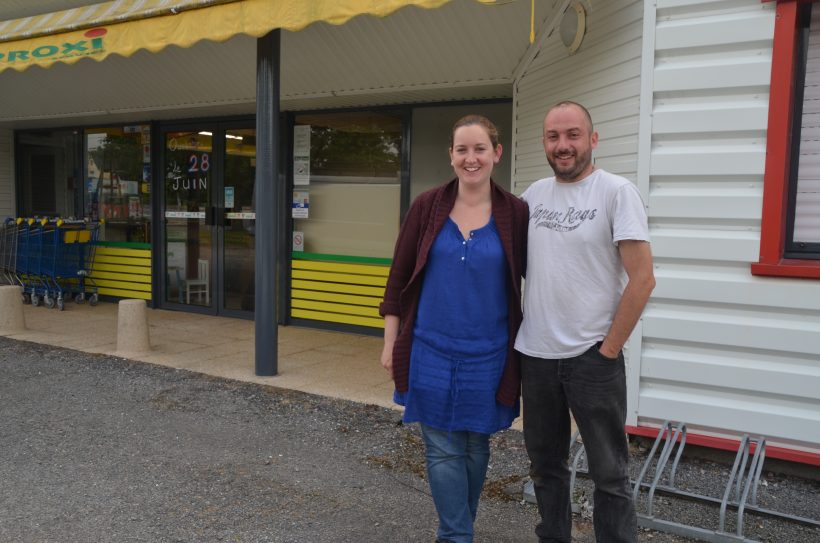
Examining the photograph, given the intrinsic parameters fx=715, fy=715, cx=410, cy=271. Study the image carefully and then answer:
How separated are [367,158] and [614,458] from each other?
5661 millimetres

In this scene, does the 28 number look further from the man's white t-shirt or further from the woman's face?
the man's white t-shirt

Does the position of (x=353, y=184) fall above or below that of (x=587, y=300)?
above

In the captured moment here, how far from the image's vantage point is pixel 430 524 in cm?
340

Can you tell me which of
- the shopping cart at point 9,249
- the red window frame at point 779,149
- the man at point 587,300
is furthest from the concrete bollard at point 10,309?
the red window frame at point 779,149

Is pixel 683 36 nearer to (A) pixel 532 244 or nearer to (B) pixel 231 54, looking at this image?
(A) pixel 532 244

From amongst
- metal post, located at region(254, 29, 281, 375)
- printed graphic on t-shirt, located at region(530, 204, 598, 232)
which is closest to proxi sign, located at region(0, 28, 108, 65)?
metal post, located at region(254, 29, 281, 375)

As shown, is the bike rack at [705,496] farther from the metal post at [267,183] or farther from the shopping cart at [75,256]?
the shopping cart at [75,256]

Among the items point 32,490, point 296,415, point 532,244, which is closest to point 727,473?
point 532,244

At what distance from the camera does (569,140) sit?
100 inches

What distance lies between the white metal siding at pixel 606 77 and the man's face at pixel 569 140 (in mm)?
1762

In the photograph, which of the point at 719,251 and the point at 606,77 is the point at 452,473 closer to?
the point at 719,251

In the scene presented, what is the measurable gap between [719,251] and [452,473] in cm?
220

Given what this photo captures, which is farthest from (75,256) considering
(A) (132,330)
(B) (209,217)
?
(A) (132,330)

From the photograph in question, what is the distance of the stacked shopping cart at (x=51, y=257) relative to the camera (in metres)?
9.27
